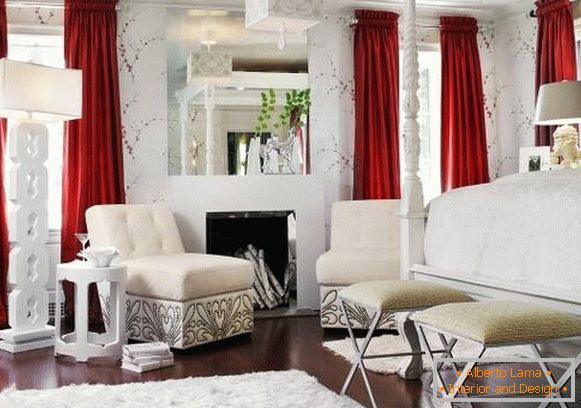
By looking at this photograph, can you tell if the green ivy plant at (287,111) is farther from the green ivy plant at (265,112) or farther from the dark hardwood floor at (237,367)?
the dark hardwood floor at (237,367)

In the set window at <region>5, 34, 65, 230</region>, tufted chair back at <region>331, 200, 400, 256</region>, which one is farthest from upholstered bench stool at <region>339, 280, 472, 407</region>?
window at <region>5, 34, 65, 230</region>

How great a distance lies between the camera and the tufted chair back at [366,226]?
5012mm

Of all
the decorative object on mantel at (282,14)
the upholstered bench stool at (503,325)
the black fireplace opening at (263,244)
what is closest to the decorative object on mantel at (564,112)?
the black fireplace opening at (263,244)

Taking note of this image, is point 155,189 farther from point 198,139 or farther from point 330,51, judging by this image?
point 330,51

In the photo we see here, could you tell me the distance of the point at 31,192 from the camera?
432 centimetres

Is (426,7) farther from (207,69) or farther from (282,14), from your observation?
(282,14)

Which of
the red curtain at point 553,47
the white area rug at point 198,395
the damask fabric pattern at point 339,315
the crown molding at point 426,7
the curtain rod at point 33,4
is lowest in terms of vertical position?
the white area rug at point 198,395

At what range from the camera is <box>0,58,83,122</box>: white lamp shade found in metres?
3.99

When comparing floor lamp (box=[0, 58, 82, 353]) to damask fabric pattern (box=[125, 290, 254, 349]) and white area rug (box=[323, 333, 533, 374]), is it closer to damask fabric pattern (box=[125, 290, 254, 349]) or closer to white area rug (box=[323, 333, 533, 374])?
damask fabric pattern (box=[125, 290, 254, 349])

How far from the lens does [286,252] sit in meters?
5.52

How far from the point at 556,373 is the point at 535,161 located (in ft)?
9.05

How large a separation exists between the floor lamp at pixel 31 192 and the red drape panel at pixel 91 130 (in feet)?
2.21

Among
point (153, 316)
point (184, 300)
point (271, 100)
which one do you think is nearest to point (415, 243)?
point (184, 300)

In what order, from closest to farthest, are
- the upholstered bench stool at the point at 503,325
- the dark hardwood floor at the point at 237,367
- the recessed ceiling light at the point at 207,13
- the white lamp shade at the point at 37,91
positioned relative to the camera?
the upholstered bench stool at the point at 503,325 < the dark hardwood floor at the point at 237,367 < the white lamp shade at the point at 37,91 < the recessed ceiling light at the point at 207,13
